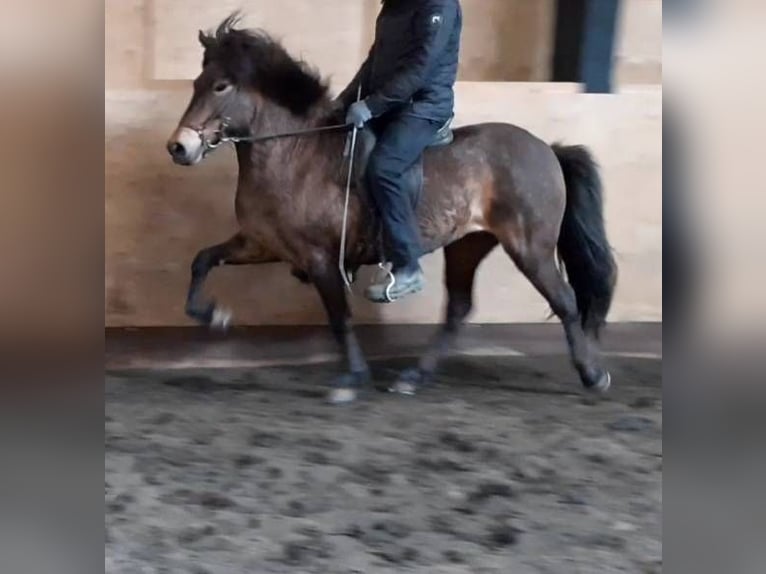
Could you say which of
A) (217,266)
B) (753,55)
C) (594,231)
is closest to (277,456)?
(217,266)

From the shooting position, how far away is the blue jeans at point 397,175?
932 mm

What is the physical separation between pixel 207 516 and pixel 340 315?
26cm

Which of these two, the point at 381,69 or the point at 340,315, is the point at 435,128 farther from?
the point at 340,315

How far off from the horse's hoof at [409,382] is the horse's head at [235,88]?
0.31m

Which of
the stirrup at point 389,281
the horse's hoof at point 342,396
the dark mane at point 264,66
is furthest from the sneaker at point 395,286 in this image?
the dark mane at point 264,66

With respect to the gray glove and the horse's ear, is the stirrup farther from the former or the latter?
the horse's ear

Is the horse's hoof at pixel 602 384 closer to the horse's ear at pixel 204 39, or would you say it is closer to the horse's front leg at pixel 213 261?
the horse's front leg at pixel 213 261

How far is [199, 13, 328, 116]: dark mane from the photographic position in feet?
3.06

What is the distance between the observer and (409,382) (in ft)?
3.18

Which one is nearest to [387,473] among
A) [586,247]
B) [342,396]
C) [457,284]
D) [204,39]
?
[342,396]

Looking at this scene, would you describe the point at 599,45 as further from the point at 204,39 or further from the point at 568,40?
the point at 204,39

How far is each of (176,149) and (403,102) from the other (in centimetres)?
24

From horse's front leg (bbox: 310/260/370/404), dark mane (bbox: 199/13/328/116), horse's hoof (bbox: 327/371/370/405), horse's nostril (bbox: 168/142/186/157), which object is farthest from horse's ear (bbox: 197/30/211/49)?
horse's hoof (bbox: 327/371/370/405)

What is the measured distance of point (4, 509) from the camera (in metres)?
0.65
